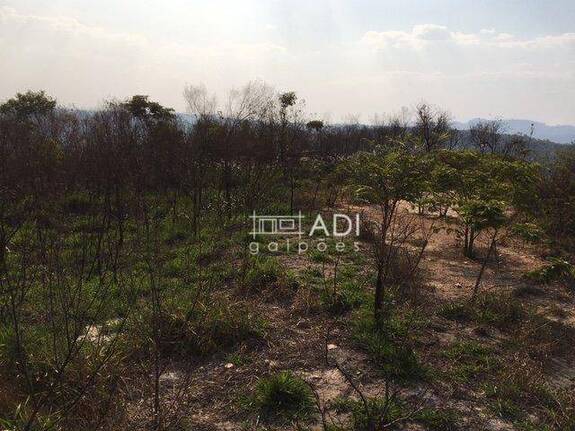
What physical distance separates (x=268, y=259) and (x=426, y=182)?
352 cm

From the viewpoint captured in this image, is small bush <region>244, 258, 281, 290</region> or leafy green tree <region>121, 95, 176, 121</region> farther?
leafy green tree <region>121, 95, 176, 121</region>

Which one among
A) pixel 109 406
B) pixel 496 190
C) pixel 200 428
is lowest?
pixel 200 428

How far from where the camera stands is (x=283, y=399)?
149 inches

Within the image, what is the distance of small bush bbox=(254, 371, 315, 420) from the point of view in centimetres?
366

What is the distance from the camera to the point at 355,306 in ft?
19.1

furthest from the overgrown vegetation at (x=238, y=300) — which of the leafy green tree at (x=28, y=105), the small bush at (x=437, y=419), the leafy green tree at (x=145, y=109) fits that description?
the leafy green tree at (x=28, y=105)

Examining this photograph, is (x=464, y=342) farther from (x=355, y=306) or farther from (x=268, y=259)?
(x=268, y=259)

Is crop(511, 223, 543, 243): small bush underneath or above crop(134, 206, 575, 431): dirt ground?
above

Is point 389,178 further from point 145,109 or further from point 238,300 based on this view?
point 145,109

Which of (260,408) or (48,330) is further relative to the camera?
(48,330)

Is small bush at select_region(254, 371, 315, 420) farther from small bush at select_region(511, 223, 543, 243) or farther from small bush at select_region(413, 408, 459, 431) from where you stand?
small bush at select_region(511, 223, 543, 243)

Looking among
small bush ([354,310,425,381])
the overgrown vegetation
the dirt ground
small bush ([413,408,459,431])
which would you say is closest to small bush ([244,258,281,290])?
the overgrown vegetation

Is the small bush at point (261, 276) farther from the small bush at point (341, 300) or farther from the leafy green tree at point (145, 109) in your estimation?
the leafy green tree at point (145, 109)

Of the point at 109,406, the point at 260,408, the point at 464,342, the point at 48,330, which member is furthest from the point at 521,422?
the point at 48,330
